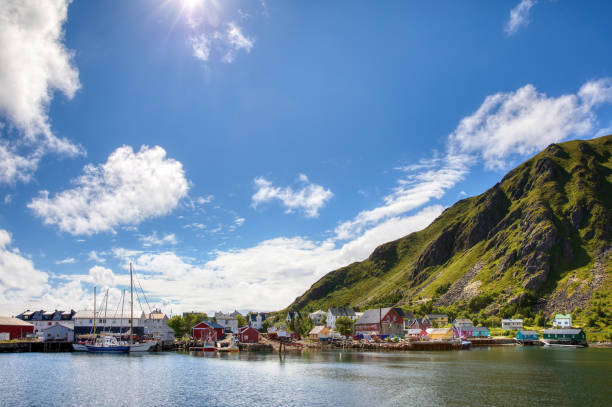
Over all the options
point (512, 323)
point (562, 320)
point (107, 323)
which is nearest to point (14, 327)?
point (107, 323)

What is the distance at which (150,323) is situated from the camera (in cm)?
14762

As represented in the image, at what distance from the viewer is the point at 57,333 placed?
136125 millimetres

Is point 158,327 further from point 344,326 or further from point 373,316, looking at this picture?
point 373,316

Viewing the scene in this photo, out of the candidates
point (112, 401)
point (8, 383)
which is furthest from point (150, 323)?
point (112, 401)

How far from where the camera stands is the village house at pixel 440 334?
144625mm

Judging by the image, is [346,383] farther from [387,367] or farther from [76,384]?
[76,384]

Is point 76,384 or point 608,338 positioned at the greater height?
point 76,384

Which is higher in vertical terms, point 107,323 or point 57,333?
point 107,323

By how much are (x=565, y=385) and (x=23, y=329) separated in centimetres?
15339

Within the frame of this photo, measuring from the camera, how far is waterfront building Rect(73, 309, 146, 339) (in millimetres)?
139875

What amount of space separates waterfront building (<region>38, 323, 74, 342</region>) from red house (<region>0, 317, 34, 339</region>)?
6069mm

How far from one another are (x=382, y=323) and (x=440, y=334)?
77.1 feet

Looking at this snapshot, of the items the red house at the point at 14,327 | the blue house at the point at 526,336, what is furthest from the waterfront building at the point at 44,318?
the blue house at the point at 526,336

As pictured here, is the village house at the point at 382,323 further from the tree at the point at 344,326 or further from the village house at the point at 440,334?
the village house at the point at 440,334
